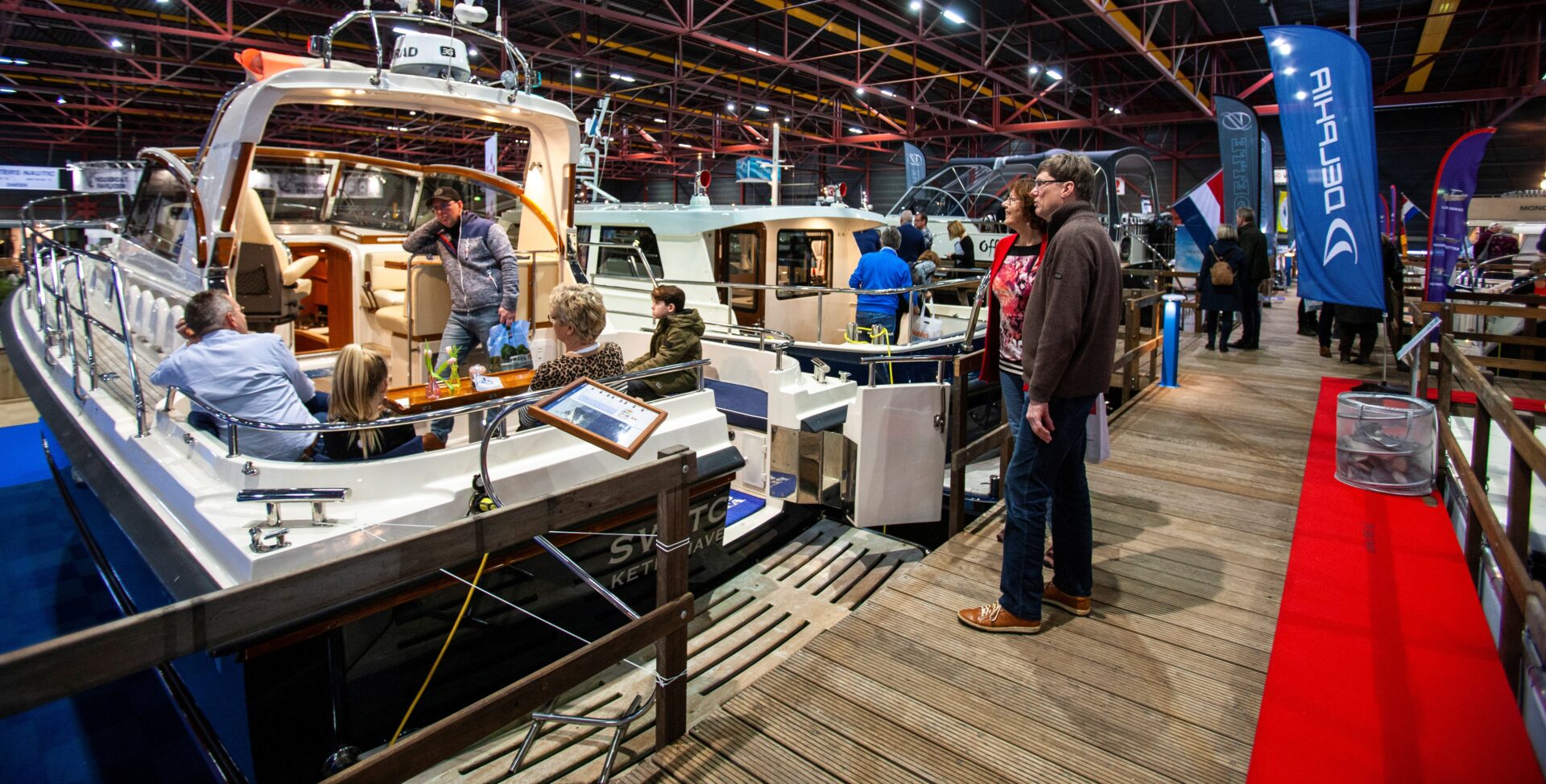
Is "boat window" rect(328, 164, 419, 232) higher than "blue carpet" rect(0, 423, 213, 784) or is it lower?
higher

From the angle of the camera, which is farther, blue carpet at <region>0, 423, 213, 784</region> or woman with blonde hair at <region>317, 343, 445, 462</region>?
blue carpet at <region>0, 423, 213, 784</region>

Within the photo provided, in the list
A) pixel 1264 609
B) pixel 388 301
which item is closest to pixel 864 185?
→ pixel 388 301

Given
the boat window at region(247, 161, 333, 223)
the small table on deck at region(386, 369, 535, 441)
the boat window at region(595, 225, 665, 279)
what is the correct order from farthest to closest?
the boat window at region(595, 225, 665, 279)
the boat window at region(247, 161, 333, 223)
the small table on deck at region(386, 369, 535, 441)

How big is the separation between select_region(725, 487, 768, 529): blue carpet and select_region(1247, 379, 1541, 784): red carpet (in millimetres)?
2533

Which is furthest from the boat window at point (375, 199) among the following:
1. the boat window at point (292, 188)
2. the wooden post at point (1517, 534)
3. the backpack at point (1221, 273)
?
the backpack at point (1221, 273)

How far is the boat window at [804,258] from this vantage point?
7664 millimetres

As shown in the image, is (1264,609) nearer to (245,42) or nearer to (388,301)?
(388,301)

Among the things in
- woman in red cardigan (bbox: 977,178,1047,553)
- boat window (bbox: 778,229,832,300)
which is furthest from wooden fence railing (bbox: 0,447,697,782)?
boat window (bbox: 778,229,832,300)

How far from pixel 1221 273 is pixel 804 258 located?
414 centimetres

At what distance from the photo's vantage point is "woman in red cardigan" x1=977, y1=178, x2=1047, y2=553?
9.07 feet

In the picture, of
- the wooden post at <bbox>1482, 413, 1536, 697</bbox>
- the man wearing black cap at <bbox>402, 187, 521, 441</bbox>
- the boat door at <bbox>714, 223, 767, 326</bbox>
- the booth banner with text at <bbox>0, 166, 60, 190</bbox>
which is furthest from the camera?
the booth banner with text at <bbox>0, 166, 60, 190</bbox>

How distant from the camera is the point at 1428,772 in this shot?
6.96 feet

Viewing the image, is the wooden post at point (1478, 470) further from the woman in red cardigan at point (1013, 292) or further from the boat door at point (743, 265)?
the boat door at point (743, 265)

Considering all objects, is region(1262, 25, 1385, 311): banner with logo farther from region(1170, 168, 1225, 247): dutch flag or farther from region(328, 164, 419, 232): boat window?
Answer: region(1170, 168, 1225, 247): dutch flag
